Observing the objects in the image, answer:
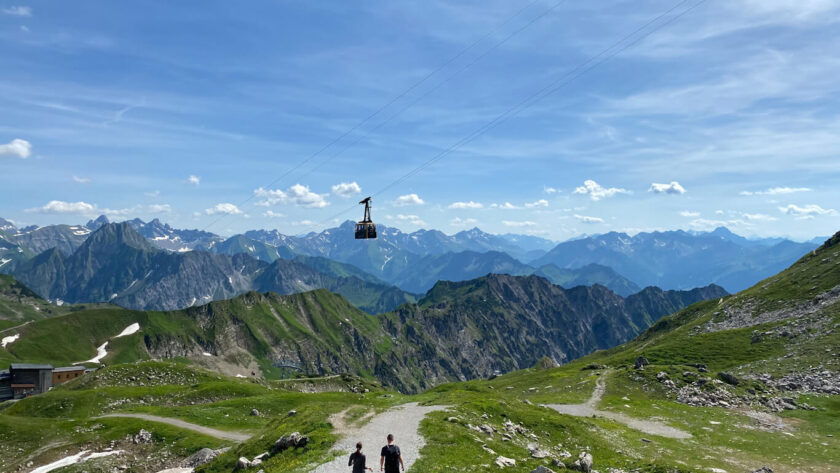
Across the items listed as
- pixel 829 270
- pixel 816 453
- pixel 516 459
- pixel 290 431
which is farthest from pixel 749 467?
pixel 829 270

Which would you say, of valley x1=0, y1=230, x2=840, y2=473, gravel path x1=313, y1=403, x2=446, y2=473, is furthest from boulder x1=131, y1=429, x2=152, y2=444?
gravel path x1=313, y1=403, x2=446, y2=473

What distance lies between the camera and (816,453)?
152ft

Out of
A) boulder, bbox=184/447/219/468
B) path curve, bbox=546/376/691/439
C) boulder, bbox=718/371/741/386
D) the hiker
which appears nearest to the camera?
the hiker

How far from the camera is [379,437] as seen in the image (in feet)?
122

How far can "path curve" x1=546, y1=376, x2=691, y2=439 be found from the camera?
55.2 metres

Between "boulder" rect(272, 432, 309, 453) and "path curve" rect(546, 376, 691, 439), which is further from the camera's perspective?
"path curve" rect(546, 376, 691, 439)

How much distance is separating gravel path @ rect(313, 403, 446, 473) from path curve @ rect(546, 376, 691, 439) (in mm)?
28695

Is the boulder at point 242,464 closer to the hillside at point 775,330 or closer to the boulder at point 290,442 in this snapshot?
the boulder at point 290,442

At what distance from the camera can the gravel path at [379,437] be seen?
31250 mm

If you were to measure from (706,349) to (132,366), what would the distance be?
491 ft

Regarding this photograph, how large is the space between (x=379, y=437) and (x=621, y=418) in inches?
1696

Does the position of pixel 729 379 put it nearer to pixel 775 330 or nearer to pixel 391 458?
pixel 775 330

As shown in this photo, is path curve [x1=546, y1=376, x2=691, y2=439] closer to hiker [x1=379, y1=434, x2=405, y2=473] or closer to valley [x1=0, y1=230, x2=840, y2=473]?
valley [x1=0, y1=230, x2=840, y2=473]

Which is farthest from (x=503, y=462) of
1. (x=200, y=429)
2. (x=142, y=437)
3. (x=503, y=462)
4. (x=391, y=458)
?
(x=142, y=437)
